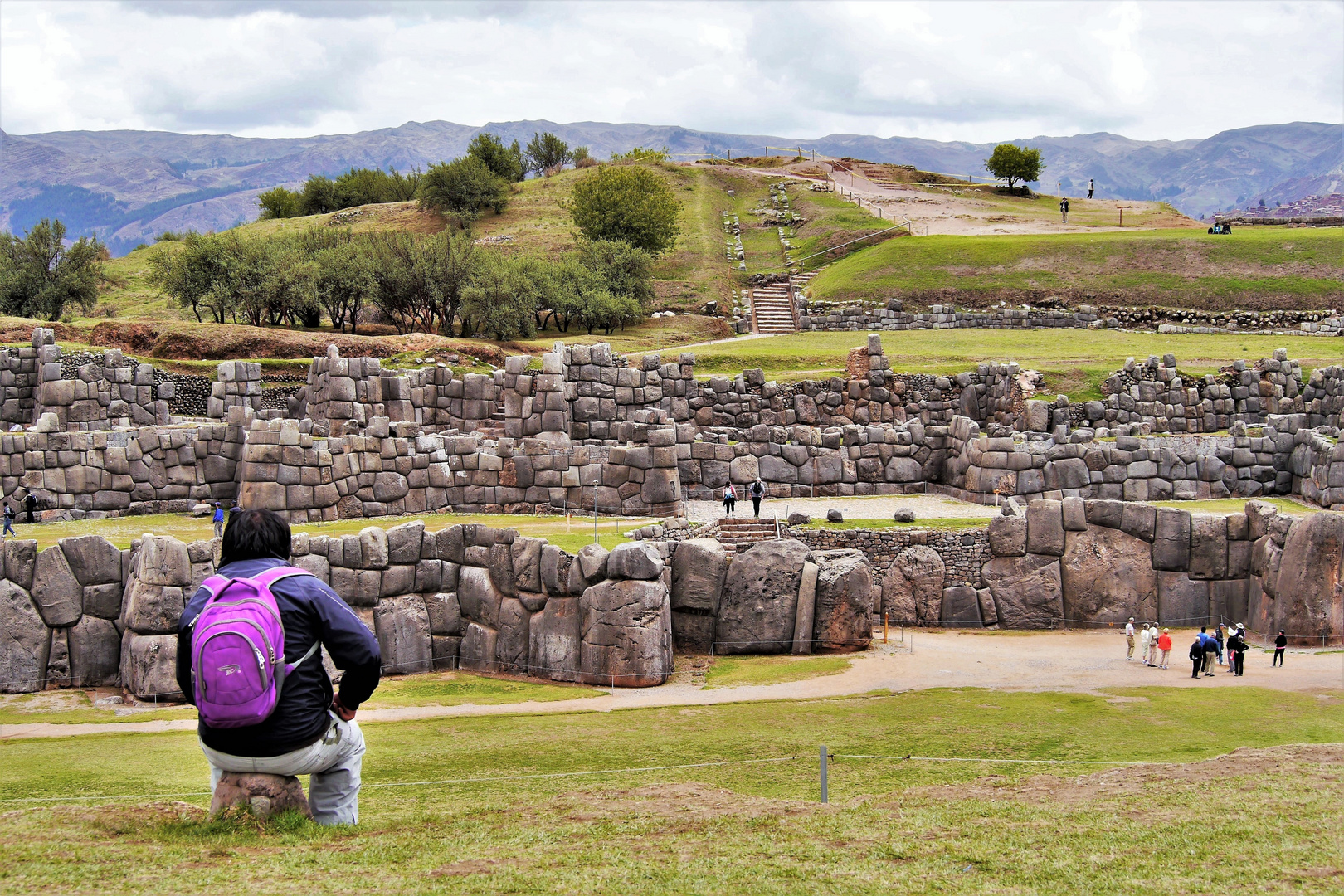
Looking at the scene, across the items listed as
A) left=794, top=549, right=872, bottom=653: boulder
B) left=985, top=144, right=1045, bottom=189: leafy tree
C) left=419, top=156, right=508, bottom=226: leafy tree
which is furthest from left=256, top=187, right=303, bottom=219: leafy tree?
left=794, top=549, right=872, bottom=653: boulder

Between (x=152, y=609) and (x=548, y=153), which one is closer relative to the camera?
(x=152, y=609)

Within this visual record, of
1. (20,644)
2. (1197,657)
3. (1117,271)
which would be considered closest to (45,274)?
(20,644)

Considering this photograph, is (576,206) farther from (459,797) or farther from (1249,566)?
(459,797)

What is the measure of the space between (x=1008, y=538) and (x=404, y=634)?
1299cm

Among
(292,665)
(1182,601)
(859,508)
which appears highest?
(292,665)

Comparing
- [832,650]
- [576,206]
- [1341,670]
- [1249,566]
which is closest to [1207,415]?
[1249,566]

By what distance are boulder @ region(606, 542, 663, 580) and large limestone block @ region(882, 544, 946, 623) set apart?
692 centimetres

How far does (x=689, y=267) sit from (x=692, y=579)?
40.6 m

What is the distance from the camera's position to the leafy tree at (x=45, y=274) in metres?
48.7

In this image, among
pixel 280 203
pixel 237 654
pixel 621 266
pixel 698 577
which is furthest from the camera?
pixel 280 203

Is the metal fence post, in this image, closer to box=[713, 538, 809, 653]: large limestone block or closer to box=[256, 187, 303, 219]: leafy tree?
box=[713, 538, 809, 653]: large limestone block

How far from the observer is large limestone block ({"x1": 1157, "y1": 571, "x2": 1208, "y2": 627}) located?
25.9 m

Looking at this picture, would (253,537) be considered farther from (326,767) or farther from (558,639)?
(558,639)

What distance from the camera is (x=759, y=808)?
12.0 metres
